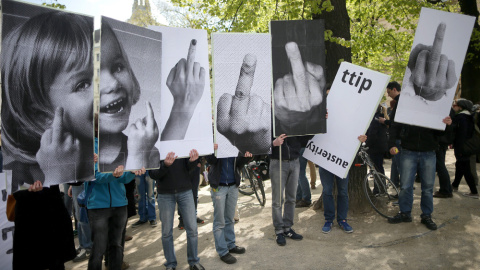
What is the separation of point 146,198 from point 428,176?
5228mm

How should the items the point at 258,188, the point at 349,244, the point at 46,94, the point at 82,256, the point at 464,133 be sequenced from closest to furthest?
the point at 46,94 < the point at 349,244 < the point at 82,256 < the point at 464,133 < the point at 258,188

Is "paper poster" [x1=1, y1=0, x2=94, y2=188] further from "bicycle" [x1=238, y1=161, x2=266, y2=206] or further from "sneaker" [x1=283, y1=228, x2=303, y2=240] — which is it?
"bicycle" [x1=238, y1=161, x2=266, y2=206]

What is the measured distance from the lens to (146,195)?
280 inches

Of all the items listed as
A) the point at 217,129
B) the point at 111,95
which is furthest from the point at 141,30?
the point at 217,129

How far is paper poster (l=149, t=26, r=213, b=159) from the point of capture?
389 cm

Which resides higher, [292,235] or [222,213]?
[222,213]

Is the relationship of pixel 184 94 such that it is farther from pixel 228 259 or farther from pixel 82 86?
pixel 228 259

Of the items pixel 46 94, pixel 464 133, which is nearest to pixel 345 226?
pixel 464 133

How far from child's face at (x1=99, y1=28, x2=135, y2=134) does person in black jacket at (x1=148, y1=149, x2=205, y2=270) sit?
3.21 feet

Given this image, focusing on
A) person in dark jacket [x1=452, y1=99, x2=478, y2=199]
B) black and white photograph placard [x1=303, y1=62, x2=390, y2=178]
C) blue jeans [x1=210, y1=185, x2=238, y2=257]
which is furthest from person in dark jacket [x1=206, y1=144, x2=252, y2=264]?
person in dark jacket [x1=452, y1=99, x2=478, y2=199]

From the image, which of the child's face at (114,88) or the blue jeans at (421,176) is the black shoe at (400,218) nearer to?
the blue jeans at (421,176)

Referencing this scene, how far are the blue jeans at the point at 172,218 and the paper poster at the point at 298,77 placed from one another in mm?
1474

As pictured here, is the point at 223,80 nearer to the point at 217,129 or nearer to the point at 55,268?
the point at 217,129

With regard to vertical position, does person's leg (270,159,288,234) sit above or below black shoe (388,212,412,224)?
above
